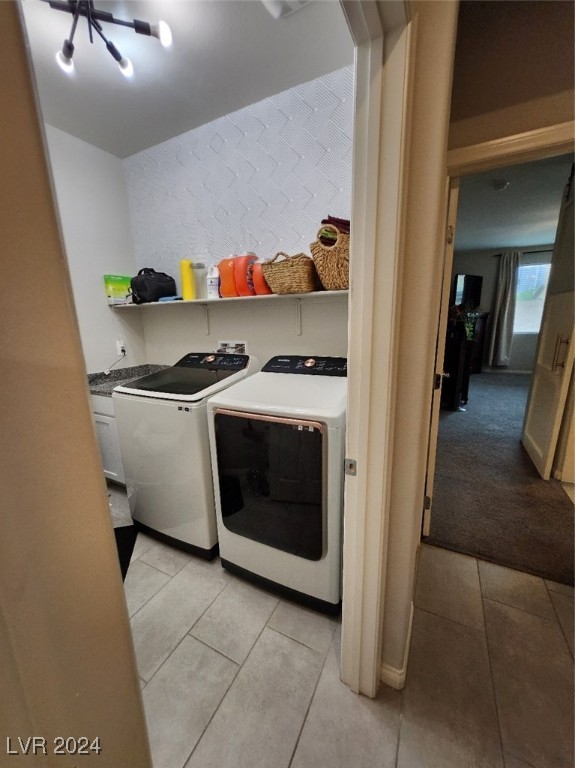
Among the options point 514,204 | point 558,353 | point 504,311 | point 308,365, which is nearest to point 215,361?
point 308,365

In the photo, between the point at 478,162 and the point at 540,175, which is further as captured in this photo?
the point at 540,175

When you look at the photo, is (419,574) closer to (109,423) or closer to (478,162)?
(478,162)

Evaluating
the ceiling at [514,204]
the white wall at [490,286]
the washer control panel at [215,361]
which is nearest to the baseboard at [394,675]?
the washer control panel at [215,361]

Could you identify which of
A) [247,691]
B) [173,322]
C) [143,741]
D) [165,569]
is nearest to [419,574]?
[247,691]

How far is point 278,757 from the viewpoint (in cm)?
99

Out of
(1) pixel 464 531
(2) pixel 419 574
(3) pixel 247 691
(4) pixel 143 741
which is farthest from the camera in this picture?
(1) pixel 464 531

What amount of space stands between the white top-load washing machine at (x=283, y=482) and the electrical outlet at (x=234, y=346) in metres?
0.65

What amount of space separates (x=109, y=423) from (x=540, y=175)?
14.3 ft

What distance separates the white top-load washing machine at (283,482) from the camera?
126cm

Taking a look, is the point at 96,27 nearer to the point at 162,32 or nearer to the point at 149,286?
the point at 162,32

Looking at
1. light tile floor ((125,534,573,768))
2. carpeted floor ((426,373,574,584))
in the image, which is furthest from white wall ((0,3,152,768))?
carpeted floor ((426,373,574,584))

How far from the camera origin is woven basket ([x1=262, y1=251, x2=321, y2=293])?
163 centimetres

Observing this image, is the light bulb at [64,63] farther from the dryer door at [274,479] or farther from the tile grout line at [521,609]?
the tile grout line at [521,609]

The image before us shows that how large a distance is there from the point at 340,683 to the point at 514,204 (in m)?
4.84
